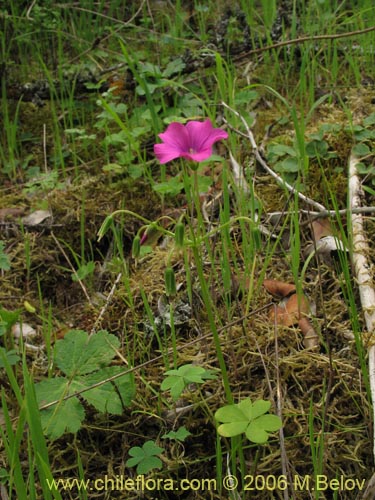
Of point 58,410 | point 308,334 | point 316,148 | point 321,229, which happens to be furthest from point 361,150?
point 58,410

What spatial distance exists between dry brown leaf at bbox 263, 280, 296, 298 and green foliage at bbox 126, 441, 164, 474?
689 millimetres

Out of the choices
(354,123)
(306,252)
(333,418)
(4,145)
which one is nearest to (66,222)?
(4,145)

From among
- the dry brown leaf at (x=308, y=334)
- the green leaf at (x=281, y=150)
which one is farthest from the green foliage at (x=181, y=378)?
the green leaf at (x=281, y=150)

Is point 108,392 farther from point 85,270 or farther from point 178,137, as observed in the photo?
point 178,137

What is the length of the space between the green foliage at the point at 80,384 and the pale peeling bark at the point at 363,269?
2.33 ft

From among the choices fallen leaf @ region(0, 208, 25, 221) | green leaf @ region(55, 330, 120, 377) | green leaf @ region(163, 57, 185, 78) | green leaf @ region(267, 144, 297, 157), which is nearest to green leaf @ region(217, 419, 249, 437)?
green leaf @ region(55, 330, 120, 377)

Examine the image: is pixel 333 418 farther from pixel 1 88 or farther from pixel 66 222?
pixel 1 88

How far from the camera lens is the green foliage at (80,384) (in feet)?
5.47

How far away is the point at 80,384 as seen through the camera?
5.86ft

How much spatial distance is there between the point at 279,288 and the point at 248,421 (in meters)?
0.68

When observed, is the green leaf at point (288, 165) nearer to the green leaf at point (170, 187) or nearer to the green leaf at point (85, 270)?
the green leaf at point (170, 187)

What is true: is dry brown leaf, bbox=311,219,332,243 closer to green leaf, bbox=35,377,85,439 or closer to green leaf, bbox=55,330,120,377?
green leaf, bbox=55,330,120,377

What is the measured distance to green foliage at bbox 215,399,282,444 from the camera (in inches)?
54.3

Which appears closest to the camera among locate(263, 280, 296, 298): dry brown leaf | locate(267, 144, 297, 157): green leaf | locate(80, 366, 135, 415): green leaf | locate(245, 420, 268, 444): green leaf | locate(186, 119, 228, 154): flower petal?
locate(245, 420, 268, 444): green leaf
